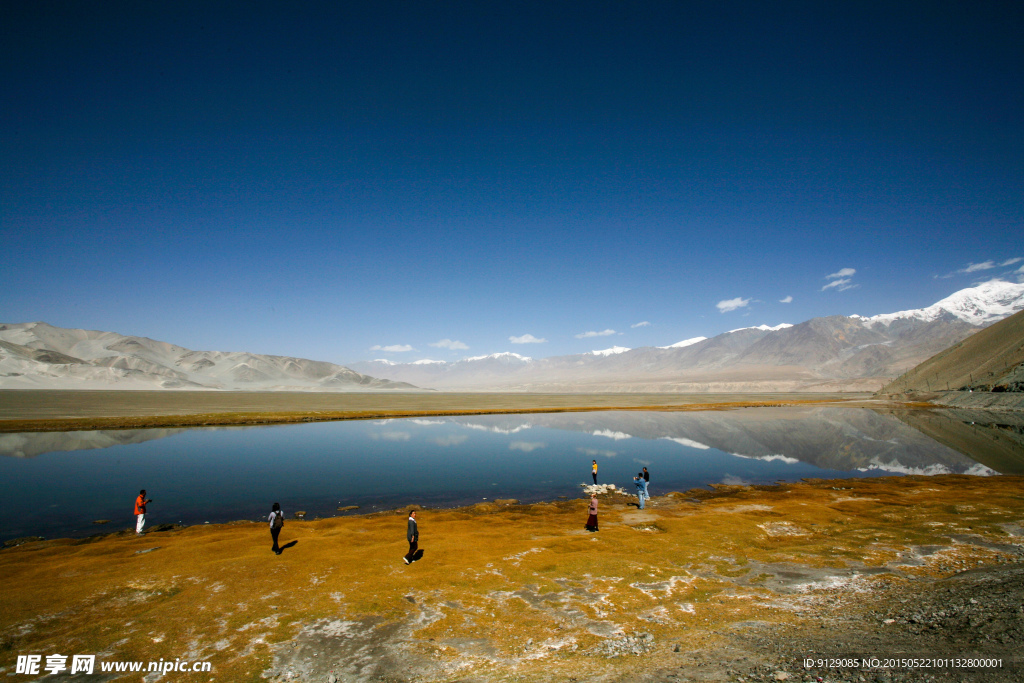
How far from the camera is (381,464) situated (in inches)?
1383

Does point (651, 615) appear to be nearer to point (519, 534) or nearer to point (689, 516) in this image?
point (519, 534)

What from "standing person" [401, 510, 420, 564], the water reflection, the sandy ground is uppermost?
"standing person" [401, 510, 420, 564]

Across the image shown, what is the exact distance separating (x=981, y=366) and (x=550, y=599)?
381ft

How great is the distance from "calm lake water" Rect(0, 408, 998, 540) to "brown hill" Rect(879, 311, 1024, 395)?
3613 centimetres

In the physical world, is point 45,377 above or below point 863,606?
above

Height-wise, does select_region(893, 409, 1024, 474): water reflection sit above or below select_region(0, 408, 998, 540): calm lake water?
below

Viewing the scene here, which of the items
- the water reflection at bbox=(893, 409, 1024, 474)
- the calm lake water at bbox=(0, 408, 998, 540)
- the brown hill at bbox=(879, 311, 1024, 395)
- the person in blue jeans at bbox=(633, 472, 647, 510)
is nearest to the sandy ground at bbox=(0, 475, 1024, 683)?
the person in blue jeans at bbox=(633, 472, 647, 510)

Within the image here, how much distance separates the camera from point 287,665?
9.05 metres

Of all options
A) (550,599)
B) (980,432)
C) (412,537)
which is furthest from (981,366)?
(412,537)

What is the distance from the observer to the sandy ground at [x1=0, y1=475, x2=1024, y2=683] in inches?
346

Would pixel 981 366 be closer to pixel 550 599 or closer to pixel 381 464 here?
pixel 381 464

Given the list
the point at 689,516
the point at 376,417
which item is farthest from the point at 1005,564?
the point at 376,417

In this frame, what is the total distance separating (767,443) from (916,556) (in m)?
34.5

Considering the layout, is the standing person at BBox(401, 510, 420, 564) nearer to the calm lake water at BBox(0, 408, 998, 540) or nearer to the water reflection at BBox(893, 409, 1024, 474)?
the calm lake water at BBox(0, 408, 998, 540)
